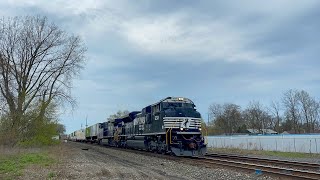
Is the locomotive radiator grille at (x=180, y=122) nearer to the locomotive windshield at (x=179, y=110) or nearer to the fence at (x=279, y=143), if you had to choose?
the locomotive windshield at (x=179, y=110)

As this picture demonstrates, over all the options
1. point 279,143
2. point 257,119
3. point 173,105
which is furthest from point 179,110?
point 257,119

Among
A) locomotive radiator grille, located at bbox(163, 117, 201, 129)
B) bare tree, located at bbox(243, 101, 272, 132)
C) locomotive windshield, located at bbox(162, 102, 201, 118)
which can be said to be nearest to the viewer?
locomotive radiator grille, located at bbox(163, 117, 201, 129)

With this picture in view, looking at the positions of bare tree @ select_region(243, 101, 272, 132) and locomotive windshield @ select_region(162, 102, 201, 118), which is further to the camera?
bare tree @ select_region(243, 101, 272, 132)

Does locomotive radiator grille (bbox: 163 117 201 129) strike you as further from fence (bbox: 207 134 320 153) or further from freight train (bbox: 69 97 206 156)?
fence (bbox: 207 134 320 153)

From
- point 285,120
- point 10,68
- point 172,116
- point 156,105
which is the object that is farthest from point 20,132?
point 285,120

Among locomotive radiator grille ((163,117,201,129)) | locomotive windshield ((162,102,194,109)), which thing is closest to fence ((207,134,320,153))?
locomotive windshield ((162,102,194,109))

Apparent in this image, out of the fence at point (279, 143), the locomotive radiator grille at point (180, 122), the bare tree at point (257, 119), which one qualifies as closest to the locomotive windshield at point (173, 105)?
the locomotive radiator grille at point (180, 122)

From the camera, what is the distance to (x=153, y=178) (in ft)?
45.2

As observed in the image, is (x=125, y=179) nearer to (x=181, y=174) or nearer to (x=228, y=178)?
(x=181, y=174)

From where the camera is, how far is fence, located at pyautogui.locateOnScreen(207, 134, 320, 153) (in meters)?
34.4

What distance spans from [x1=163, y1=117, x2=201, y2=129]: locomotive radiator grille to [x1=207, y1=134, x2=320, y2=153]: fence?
1542cm

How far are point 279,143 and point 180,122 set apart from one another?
19314mm

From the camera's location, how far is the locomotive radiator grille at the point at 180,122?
24359 mm

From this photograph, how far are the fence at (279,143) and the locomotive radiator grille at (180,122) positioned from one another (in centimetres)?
1542
